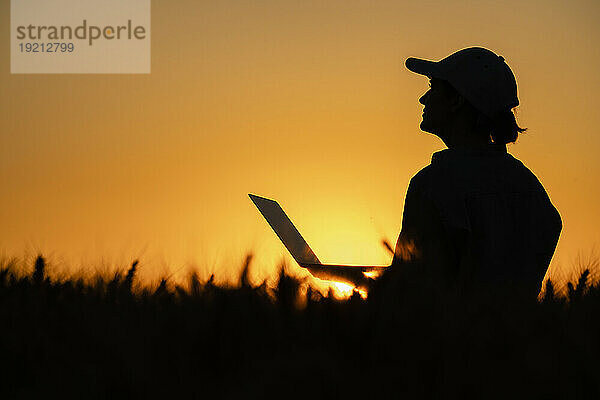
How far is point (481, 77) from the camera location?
2805 millimetres

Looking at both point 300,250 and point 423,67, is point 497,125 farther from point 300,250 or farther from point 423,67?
point 300,250

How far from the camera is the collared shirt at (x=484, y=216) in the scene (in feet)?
8.29

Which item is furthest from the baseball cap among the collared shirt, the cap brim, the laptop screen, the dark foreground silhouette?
the dark foreground silhouette

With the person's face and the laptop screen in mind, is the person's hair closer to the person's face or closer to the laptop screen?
the person's face

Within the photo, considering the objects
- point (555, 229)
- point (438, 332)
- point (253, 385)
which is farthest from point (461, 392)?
point (555, 229)

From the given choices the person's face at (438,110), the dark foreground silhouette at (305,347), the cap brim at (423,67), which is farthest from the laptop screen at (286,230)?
the dark foreground silhouette at (305,347)

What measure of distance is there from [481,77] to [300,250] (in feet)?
3.07

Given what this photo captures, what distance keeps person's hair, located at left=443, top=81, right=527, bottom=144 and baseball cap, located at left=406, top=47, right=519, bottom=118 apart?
3 centimetres

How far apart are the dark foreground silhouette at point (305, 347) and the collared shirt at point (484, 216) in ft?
3.15

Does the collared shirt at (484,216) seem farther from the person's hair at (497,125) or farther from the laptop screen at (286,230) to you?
the laptop screen at (286,230)

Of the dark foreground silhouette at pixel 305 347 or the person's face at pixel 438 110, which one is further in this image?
the person's face at pixel 438 110

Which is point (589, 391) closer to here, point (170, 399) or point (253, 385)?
point (253, 385)

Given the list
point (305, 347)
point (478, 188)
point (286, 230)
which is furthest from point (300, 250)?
point (305, 347)

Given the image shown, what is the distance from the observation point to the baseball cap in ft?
9.19
